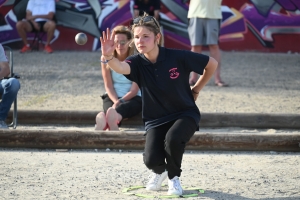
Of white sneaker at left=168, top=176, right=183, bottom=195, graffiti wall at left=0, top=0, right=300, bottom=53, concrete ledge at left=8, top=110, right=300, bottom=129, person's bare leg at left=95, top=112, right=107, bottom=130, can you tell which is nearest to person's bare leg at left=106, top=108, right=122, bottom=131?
person's bare leg at left=95, top=112, right=107, bottom=130

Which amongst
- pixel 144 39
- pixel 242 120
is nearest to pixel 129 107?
pixel 242 120

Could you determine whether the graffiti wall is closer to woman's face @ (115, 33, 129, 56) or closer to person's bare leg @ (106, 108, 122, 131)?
woman's face @ (115, 33, 129, 56)

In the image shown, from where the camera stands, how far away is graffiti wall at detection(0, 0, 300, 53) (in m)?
15.9

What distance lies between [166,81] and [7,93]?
10.7ft

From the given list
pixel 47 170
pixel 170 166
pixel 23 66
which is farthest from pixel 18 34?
pixel 170 166

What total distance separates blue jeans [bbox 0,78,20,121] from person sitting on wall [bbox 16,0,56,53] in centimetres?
733

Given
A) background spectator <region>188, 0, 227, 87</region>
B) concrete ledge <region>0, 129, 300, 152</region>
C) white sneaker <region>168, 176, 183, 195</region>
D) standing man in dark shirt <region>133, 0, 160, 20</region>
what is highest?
white sneaker <region>168, 176, 183, 195</region>

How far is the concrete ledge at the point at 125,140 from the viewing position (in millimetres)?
7242

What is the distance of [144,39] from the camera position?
18.3 ft

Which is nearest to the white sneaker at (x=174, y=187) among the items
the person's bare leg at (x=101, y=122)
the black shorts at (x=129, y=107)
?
the person's bare leg at (x=101, y=122)

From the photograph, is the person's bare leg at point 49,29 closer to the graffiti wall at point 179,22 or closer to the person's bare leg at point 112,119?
the graffiti wall at point 179,22

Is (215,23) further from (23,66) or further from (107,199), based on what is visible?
(107,199)

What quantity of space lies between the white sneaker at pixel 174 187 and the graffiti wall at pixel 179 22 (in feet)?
34.6

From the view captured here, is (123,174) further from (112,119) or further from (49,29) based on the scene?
(49,29)
